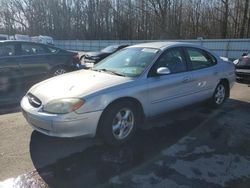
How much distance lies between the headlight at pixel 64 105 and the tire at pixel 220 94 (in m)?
3.47

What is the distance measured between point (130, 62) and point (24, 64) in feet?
14.0

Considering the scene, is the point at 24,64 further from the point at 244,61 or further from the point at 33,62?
the point at 244,61

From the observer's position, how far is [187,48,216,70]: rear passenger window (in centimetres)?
523

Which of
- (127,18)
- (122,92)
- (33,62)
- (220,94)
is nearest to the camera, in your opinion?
(122,92)

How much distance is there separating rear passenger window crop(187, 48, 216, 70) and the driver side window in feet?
0.93

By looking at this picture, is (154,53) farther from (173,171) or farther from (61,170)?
(61,170)

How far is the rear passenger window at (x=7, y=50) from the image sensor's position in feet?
24.2

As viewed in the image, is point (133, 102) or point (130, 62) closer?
point (133, 102)

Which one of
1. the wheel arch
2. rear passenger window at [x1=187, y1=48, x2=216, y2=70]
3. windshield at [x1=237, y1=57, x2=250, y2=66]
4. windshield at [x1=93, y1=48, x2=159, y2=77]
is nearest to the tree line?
windshield at [x1=237, y1=57, x2=250, y2=66]

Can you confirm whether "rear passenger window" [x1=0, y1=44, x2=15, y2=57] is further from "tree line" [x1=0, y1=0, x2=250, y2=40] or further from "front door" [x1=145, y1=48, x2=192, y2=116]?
"tree line" [x1=0, y1=0, x2=250, y2=40]

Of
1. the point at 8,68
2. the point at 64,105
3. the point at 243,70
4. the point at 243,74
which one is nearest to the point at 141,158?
the point at 64,105

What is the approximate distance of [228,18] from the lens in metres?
27.5

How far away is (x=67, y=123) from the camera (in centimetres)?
348

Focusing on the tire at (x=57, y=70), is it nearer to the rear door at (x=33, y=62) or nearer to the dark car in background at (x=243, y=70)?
the rear door at (x=33, y=62)
